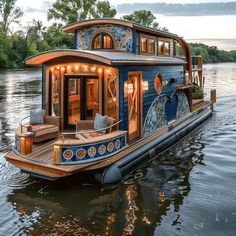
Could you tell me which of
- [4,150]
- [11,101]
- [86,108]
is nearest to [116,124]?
[86,108]

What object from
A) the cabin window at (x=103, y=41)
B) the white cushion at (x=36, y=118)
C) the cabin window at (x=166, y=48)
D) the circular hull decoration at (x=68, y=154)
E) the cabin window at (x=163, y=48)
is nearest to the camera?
the circular hull decoration at (x=68, y=154)

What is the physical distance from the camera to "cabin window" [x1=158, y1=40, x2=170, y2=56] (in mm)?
15961

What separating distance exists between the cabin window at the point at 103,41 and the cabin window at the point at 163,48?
3060mm

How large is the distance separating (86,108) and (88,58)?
2014mm

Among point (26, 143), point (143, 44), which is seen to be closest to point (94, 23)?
point (143, 44)

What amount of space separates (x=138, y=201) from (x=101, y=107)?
3728 millimetres

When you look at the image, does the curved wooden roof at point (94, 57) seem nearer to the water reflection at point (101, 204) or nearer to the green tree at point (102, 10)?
the water reflection at point (101, 204)

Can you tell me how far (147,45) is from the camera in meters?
14.4

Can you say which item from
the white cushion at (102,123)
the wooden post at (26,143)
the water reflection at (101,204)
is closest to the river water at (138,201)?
the water reflection at (101,204)

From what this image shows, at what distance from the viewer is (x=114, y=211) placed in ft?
29.4

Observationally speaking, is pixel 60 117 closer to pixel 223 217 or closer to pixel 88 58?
pixel 88 58

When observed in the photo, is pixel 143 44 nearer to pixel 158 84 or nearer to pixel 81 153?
pixel 158 84

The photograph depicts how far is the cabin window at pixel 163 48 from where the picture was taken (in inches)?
628

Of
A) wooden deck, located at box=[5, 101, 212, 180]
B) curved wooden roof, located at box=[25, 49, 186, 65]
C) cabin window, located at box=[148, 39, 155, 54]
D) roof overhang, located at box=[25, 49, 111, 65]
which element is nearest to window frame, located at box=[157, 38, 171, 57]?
cabin window, located at box=[148, 39, 155, 54]
